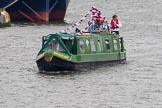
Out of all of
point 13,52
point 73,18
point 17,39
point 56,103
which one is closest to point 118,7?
point 73,18

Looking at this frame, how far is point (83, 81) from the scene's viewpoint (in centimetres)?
4341

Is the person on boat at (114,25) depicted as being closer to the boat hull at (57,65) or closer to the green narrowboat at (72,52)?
the green narrowboat at (72,52)

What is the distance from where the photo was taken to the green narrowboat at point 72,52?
45.3m

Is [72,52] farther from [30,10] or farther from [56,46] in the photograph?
[30,10]

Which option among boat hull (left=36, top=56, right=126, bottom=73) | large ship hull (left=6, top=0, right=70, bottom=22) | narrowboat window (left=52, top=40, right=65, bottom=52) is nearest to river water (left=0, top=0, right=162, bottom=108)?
boat hull (left=36, top=56, right=126, bottom=73)

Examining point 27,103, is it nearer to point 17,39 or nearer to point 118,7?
point 17,39

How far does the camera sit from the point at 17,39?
66.0 m

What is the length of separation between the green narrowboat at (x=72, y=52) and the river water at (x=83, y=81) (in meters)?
0.63

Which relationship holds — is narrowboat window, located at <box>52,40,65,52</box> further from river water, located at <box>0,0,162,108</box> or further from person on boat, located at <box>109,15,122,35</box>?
person on boat, located at <box>109,15,122,35</box>

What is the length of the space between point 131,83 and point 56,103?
7082mm

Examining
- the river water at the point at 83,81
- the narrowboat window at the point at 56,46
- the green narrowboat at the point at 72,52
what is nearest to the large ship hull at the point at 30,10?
the river water at the point at 83,81

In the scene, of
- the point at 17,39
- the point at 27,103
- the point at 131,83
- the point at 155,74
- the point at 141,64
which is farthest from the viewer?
the point at 17,39

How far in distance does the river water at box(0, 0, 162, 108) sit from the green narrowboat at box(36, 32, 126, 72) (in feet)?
2.07

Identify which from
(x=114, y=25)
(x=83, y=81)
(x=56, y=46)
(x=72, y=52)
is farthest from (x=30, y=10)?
(x=83, y=81)
